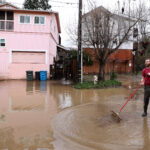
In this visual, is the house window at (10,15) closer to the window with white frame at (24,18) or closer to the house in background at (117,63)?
the window with white frame at (24,18)

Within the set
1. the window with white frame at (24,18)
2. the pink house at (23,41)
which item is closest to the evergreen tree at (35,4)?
the pink house at (23,41)

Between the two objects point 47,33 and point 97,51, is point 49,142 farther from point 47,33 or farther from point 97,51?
point 47,33

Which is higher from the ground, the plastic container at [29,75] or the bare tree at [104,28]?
the bare tree at [104,28]

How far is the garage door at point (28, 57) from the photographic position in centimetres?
1738

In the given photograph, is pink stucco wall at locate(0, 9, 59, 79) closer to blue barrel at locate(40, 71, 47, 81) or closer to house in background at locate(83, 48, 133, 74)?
blue barrel at locate(40, 71, 47, 81)

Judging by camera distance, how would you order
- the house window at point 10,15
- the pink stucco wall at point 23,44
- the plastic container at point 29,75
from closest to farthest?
the plastic container at point 29,75, the pink stucco wall at point 23,44, the house window at point 10,15

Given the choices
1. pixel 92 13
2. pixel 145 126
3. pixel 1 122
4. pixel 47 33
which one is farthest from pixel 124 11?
pixel 1 122

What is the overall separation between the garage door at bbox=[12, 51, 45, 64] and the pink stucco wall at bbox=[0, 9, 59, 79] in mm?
284

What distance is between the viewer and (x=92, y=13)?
39.6 feet

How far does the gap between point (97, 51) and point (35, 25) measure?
7.80 meters

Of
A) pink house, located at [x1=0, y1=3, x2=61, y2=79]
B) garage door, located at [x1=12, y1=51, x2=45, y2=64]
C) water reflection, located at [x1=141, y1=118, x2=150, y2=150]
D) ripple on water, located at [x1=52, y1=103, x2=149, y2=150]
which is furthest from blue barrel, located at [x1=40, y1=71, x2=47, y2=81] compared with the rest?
water reflection, located at [x1=141, y1=118, x2=150, y2=150]

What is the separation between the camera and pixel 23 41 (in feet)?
56.5

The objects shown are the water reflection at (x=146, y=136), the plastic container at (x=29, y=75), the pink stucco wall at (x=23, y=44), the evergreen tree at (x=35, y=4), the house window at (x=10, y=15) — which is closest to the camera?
the water reflection at (x=146, y=136)

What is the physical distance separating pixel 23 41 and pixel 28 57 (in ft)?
5.34
